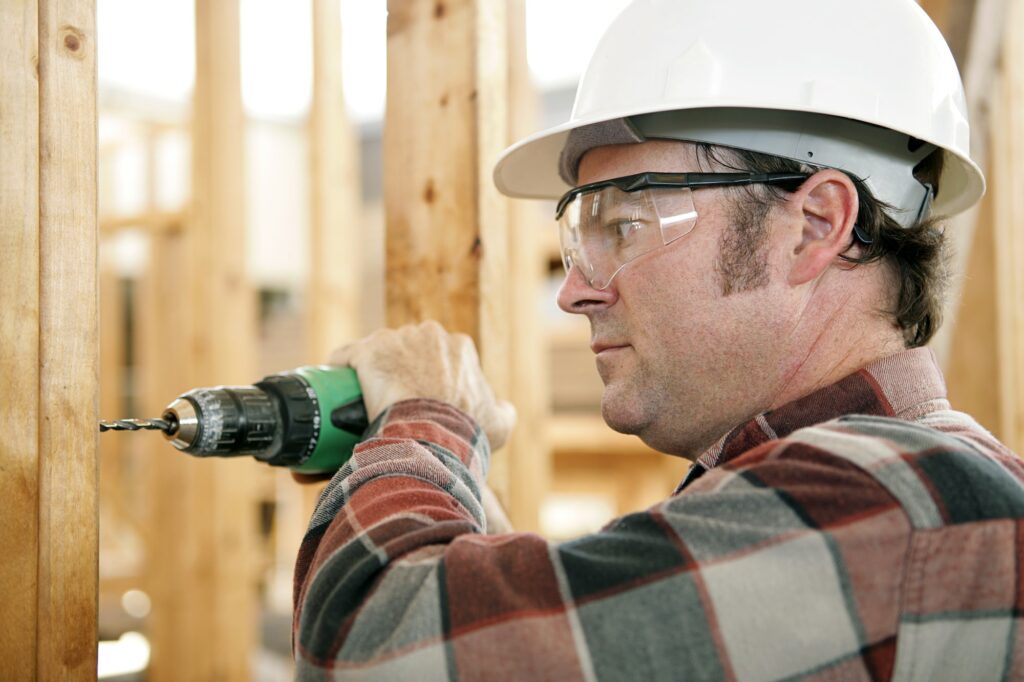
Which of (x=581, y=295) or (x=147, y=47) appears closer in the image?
(x=581, y=295)

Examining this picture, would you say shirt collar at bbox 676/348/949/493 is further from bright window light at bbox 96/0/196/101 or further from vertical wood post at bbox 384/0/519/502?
bright window light at bbox 96/0/196/101

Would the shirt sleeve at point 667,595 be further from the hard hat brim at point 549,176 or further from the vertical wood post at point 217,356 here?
the vertical wood post at point 217,356

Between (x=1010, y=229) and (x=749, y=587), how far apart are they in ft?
7.34

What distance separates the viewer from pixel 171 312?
4.84m

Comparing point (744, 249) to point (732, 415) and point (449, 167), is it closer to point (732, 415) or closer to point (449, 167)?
point (732, 415)

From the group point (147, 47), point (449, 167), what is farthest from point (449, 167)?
point (147, 47)

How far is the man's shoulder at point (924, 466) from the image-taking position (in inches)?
35.4

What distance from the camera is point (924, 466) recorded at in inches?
36.3

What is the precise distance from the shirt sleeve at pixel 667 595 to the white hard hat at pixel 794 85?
1.54 feet

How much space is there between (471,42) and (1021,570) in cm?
105

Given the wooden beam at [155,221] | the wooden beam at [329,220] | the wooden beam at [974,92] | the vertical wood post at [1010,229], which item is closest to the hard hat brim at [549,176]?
the wooden beam at [974,92]

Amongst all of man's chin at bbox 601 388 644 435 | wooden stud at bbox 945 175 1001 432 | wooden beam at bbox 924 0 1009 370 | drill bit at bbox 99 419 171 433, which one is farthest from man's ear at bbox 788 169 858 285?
wooden stud at bbox 945 175 1001 432

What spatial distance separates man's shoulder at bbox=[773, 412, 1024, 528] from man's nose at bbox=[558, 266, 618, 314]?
0.37 meters

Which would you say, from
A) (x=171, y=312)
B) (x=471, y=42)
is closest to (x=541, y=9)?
(x=171, y=312)
